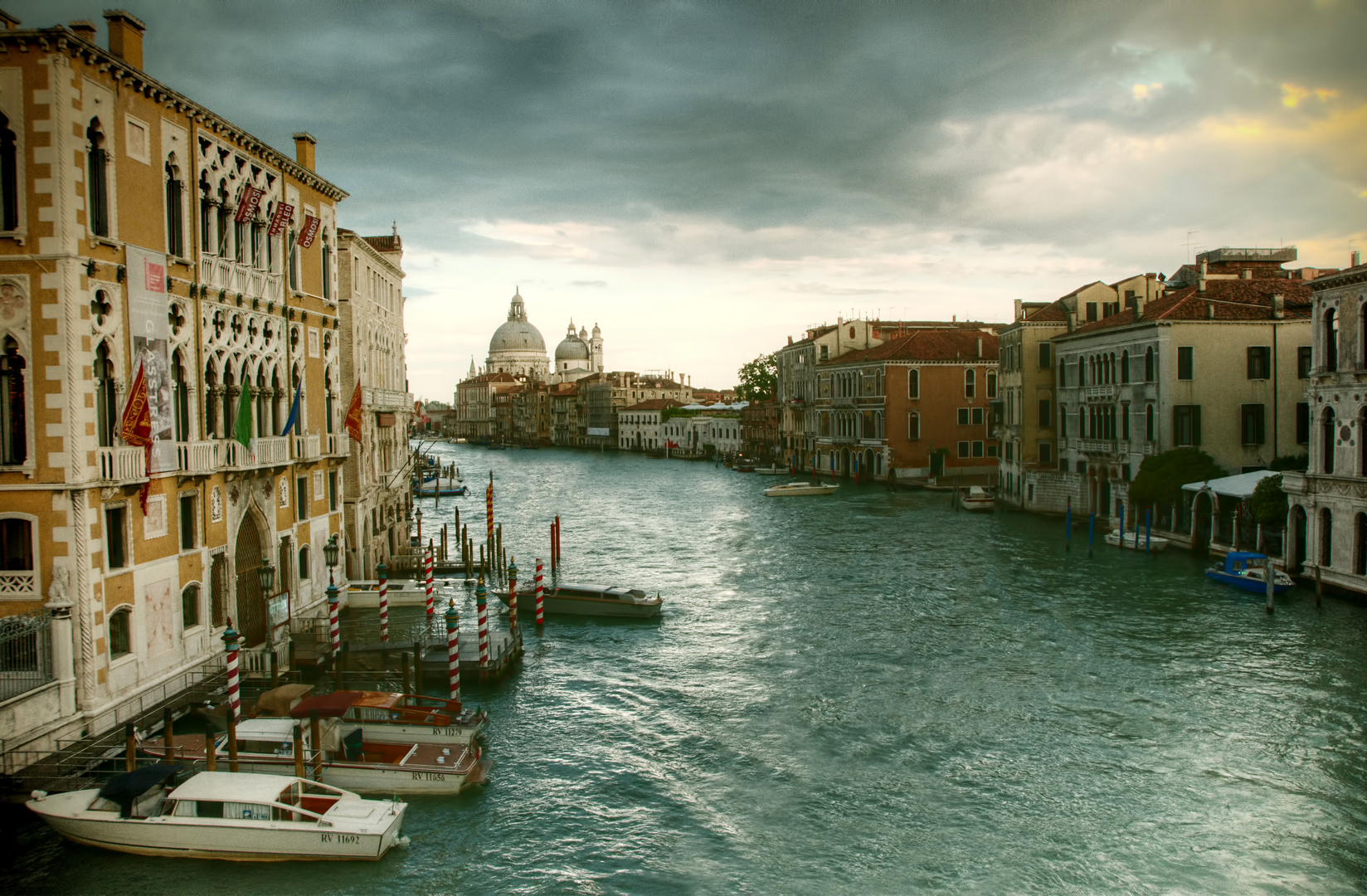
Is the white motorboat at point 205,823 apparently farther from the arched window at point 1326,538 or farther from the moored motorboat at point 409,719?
the arched window at point 1326,538

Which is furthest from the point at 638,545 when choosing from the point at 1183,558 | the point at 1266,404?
the point at 1266,404

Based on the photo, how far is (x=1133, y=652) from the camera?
18438mm

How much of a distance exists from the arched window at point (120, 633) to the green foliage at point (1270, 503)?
24307 millimetres

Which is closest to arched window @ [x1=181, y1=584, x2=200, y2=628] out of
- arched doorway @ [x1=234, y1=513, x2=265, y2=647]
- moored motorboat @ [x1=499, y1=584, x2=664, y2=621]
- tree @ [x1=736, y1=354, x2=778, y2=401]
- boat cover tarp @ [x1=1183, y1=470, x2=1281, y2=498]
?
arched doorway @ [x1=234, y1=513, x2=265, y2=647]

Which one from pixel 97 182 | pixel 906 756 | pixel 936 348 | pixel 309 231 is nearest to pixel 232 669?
pixel 97 182

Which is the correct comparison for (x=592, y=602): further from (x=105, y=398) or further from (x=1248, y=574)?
(x=1248, y=574)

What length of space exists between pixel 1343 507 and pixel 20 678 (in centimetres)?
2411

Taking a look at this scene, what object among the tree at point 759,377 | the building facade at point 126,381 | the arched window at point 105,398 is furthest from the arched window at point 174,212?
the tree at point 759,377

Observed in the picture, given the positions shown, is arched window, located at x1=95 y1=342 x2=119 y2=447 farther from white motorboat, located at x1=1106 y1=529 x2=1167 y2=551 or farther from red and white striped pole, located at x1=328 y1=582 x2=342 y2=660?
white motorboat, located at x1=1106 y1=529 x2=1167 y2=551

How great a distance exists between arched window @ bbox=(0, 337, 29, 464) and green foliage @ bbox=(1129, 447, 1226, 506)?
28.3 m

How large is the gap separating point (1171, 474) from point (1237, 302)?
241 inches

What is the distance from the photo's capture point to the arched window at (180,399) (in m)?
14.2

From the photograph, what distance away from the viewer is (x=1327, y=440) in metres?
21.9

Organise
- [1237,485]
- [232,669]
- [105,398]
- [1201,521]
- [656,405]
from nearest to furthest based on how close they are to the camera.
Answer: [105,398] < [232,669] < [1237,485] < [1201,521] < [656,405]
